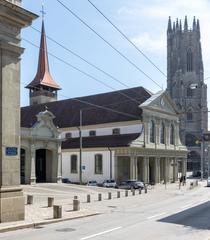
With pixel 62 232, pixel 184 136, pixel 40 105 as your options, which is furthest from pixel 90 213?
pixel 184 136

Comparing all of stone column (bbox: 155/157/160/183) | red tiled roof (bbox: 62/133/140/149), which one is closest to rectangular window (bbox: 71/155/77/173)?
red tiled roof (bbox: 62/133/140/149)

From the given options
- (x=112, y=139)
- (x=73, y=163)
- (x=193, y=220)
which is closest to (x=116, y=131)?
(x=112, y=139)

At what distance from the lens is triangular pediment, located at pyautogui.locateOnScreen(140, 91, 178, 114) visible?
65438 mm

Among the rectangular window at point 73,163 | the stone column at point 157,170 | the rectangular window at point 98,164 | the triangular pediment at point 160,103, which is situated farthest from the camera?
the stone column at point 157,170

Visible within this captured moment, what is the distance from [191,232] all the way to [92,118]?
53.8 m

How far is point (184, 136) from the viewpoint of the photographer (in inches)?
4889

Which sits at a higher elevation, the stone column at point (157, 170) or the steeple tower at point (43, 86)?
the steeple tower at point (43, 86)

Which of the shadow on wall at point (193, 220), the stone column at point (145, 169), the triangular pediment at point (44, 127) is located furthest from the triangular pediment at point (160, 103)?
the shadow on wall at point (193, 220)

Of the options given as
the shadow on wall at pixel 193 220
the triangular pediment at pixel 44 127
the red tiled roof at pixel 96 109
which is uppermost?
the red tiled roof at pixel 96 109

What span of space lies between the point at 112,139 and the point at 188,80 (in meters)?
72.6

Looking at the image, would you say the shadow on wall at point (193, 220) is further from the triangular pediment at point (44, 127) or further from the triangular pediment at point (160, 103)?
the triangular pediment at point (160, 103)

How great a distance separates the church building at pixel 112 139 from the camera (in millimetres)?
53562

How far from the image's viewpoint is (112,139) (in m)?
63.4

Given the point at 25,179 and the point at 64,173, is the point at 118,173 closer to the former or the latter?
the point at 64,173
